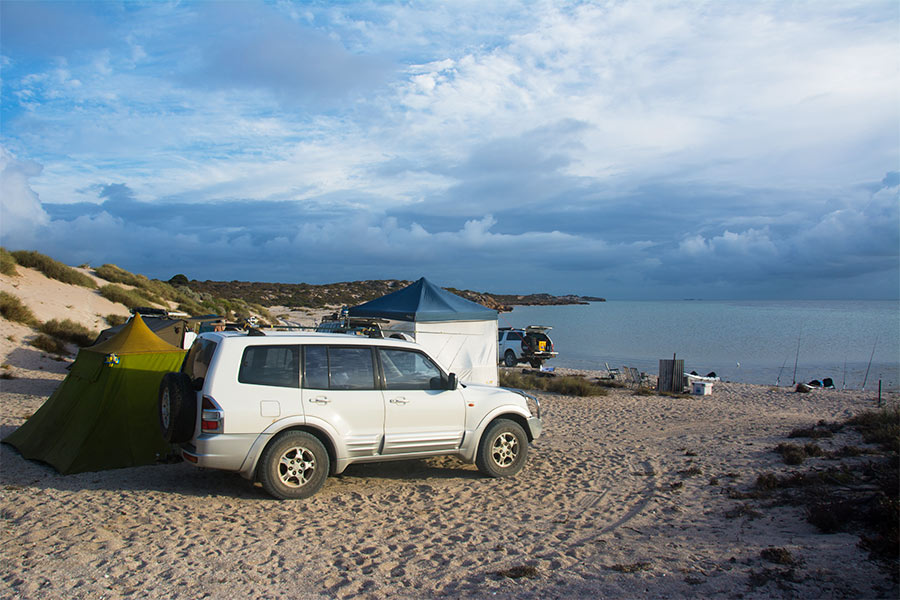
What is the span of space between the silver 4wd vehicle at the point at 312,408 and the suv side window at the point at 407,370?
0.04 feet

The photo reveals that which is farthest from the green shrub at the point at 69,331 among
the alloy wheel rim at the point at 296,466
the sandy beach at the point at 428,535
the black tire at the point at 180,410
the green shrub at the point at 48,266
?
the alloy wheel rim at the point at 296,466

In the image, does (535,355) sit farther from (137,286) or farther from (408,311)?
(137,286)

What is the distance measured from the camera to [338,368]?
6906mm

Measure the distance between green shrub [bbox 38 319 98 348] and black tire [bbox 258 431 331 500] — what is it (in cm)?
1599

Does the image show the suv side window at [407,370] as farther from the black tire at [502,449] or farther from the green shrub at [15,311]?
the green shrub at [15,311]

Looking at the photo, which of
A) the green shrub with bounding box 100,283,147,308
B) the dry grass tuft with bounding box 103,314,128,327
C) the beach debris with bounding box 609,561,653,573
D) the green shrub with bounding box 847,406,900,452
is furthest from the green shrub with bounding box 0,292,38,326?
the green shrub with bounding box 847,406,900,452

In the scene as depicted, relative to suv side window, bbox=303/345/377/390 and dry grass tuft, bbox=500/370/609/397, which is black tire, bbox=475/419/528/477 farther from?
dry grass tuft, bbox=500/370/609/397

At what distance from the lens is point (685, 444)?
413 inches

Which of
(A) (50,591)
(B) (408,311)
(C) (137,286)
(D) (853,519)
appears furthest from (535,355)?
(A) (50,591)

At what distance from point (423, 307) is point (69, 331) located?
1222cm

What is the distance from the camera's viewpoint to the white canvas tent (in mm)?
14625

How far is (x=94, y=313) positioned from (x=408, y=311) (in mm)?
15183

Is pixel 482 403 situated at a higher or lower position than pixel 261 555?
higher

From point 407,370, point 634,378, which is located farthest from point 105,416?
point 634,378
